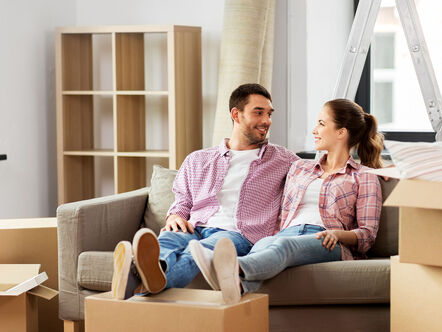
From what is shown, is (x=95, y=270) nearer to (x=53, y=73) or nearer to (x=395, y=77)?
(x=53, y=73)

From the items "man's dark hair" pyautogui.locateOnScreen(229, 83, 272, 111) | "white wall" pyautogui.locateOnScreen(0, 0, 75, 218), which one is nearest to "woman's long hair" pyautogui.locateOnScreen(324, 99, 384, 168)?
"man's dark hair" pyautogui.locateOnScreen(229, 83, 272, 111)

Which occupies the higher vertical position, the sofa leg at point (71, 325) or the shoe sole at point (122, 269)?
the shoe sole at point (122, 269)

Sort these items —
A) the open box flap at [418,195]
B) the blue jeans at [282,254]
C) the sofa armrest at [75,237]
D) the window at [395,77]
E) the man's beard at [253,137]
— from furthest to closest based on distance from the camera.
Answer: the window at [395,77] < the man's beard at [253,137] < the sofa armrest at [75,237] < the blue jeans at [282,254] < the open box flap at [418,195]

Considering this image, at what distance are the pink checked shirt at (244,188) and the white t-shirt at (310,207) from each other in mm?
142

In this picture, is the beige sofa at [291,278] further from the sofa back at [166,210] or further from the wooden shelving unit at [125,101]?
the wooden shelving unit at [125,101]

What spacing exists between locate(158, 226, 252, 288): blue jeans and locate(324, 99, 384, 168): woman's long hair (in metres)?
0.57

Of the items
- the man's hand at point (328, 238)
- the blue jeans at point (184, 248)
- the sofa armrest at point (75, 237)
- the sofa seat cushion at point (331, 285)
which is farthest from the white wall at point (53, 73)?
the sofa seat cushion at point (331, 285)

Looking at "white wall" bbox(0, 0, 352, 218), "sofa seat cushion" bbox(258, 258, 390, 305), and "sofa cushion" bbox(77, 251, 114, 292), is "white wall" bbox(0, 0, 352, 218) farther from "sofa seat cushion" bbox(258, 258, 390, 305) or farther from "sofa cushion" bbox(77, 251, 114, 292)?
"sofa seat cushion" bbox(258, 258, 390, 305)

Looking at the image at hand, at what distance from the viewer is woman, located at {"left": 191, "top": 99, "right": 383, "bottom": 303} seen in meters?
2.61

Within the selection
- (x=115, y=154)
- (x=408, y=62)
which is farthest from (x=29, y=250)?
(x=408, y=62)

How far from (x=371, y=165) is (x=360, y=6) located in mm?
866

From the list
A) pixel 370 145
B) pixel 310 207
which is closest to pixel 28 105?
pixel 310 207

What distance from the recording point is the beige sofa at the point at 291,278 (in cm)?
260

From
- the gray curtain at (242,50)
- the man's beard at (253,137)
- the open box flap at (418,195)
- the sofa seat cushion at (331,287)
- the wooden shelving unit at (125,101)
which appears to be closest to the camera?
the open box flap at (418,195)
